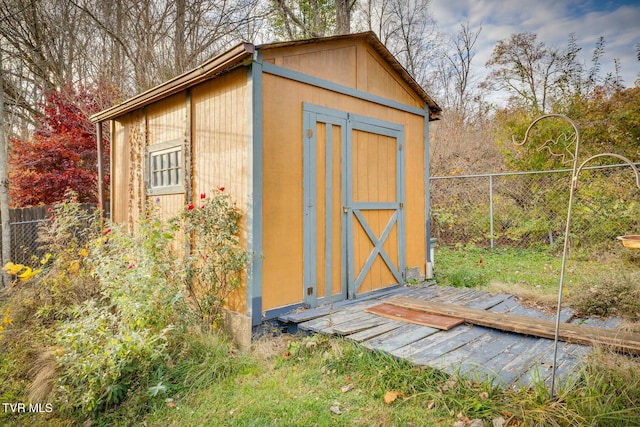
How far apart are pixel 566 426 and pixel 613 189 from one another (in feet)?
19.9

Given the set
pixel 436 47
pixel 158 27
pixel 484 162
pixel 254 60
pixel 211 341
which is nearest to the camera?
pixel 211 341

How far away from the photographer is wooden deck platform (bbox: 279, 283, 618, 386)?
2627 millimetres

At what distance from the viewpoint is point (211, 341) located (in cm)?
337

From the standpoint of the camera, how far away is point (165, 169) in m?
5.07

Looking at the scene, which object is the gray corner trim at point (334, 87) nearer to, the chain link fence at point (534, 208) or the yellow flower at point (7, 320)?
the chain link fence at point (534, 208)

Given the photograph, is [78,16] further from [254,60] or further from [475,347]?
[475,347]

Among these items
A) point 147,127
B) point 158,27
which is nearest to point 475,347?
point 147,127

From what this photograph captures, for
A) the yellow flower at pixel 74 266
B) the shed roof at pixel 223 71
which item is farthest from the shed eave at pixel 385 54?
the yellow flower at pixel 74 266

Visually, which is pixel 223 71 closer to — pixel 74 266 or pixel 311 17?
pixel 74 266

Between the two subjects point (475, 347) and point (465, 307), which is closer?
point (475, 347)

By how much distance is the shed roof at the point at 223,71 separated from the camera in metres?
3.56

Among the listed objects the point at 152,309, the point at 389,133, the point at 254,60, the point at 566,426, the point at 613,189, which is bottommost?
the point at 566,426

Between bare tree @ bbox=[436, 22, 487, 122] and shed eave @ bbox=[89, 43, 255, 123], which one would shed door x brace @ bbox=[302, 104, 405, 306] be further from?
bare tree @ bbox=[436, 22, 487, 122]

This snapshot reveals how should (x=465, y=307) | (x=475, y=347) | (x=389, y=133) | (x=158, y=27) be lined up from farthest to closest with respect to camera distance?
(x=158, y=27), (x=389, y=133), (x=465, y=307), (x=475, y=347)
